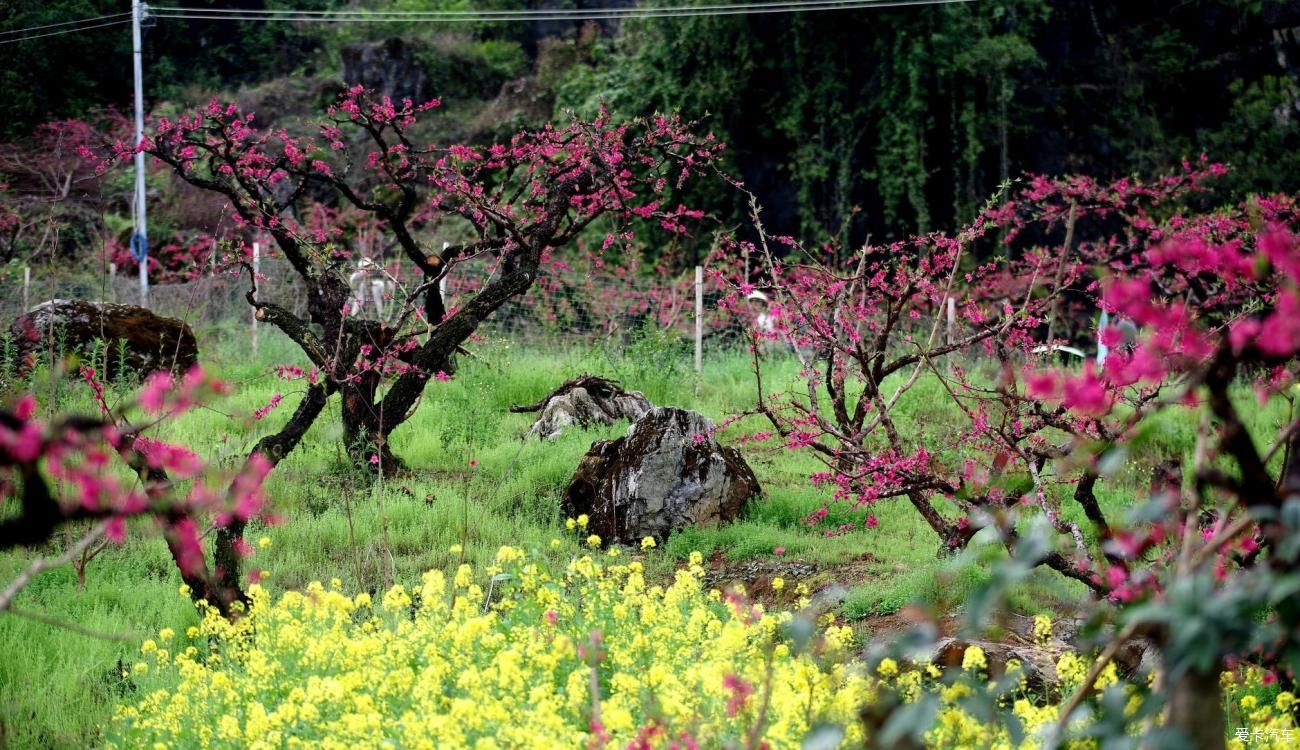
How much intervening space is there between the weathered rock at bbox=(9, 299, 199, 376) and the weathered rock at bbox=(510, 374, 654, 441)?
3.12 meters

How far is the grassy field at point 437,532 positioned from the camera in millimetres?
4836

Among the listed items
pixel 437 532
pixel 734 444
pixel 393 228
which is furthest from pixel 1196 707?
pixel 734 444

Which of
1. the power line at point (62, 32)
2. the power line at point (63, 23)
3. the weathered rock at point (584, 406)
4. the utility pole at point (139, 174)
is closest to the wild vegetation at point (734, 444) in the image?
the weathered rock at point (584, 406)

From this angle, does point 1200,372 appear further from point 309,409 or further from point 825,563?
point 309,409

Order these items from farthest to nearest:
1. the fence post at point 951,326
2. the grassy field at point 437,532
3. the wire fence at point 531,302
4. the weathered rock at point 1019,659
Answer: the wire fence at point 531,302
the fence post at point 951,326
the grassy field at point 437,532
the weathered rock at point 1019,659

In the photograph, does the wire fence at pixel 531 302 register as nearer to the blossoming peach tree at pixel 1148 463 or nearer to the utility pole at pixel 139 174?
the utility pole at pixel 139 174

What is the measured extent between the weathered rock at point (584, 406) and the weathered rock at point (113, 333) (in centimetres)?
312

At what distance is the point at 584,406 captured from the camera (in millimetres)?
8688

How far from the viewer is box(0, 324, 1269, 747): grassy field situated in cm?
484

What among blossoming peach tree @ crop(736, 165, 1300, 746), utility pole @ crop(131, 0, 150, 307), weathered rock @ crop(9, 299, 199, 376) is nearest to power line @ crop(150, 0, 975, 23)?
utility pole @ crop(131, 0, 150, 307)

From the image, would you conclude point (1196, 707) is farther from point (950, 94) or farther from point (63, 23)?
point (63, 23)

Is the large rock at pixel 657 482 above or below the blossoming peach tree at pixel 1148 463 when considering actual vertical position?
below

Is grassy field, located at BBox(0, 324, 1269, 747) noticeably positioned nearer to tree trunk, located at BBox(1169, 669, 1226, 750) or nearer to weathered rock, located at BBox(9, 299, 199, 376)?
weathered rock, located at BBox(9, 299, 199, 376)

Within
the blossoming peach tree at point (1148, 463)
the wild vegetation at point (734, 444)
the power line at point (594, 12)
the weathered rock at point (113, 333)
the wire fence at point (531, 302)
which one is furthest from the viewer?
the power line at point (594, 12)
